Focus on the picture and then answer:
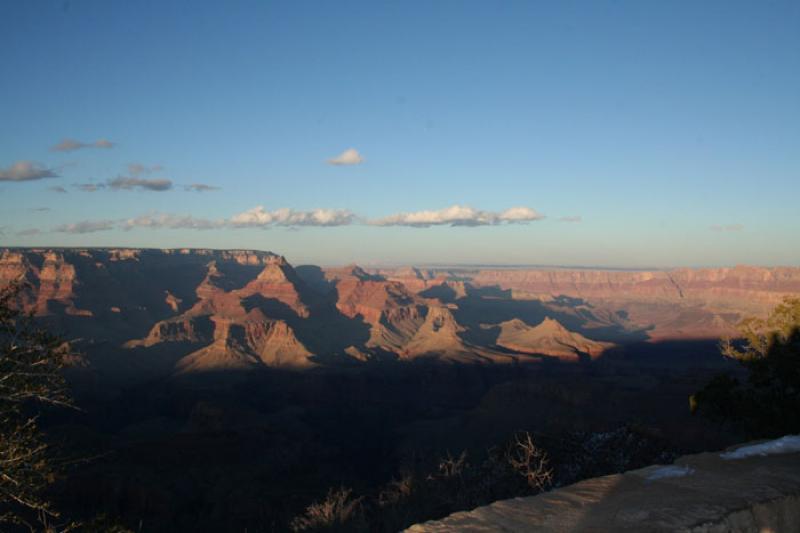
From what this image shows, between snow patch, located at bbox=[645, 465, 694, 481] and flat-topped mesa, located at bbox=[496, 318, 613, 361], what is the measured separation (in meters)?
115

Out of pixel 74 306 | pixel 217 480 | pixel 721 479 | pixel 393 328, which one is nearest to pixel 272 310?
pixel 393 328

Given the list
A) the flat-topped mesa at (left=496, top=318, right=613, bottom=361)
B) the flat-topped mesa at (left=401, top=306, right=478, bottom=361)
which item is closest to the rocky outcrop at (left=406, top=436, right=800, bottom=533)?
the flat-topped mesa at (left=401, top=306, right=478, bottom=361)

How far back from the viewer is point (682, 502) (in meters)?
8.40

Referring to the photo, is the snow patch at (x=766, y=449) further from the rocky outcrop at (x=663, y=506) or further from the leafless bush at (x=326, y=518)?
the leafless bush at (x=326, y=518)

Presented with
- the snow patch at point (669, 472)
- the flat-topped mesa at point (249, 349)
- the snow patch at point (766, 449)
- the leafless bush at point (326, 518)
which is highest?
the snow patch at point (766, 449)

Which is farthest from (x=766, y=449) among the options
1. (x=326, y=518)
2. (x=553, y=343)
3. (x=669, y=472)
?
(x=553, y=343)

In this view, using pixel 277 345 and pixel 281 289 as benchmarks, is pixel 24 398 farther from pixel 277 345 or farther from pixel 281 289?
pixel 281 289

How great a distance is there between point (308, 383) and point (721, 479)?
9216cm

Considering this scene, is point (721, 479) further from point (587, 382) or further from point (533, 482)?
point (587, 382)

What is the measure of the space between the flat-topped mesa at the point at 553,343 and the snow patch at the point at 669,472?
11465 centimetres

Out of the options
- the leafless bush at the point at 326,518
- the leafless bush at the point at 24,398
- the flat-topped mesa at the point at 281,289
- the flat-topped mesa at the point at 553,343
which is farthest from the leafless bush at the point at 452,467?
the flat-topped mesa at the point at 281,289

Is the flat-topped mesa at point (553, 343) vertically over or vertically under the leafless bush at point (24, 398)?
under

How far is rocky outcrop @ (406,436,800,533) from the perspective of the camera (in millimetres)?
7824

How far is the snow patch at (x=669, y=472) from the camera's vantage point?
10031 mm
